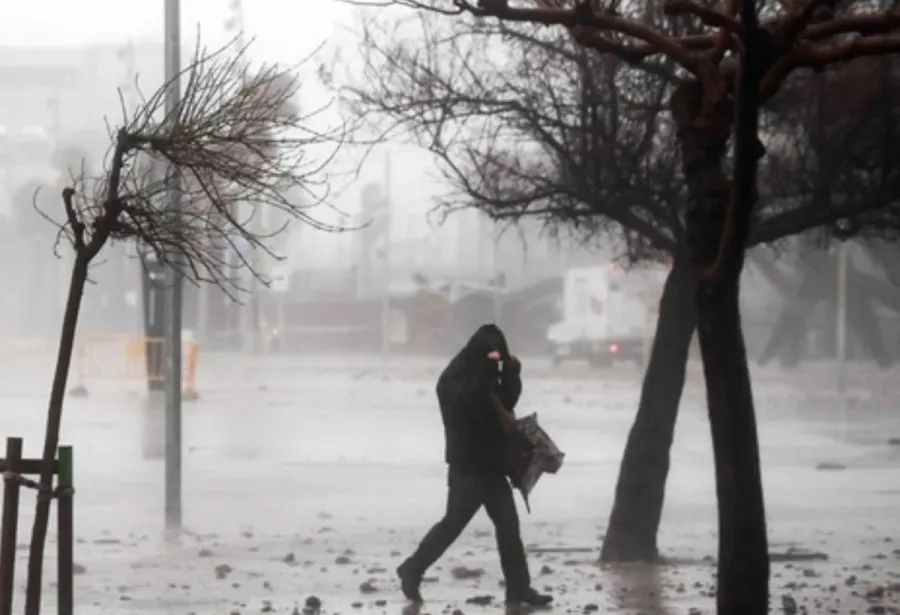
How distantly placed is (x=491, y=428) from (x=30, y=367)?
32.7m

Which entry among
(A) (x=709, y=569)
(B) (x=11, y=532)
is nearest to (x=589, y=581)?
(A) (x=709, y=569)

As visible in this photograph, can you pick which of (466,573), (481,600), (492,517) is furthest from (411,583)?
(466,573)

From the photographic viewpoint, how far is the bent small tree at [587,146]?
1281 centimetres

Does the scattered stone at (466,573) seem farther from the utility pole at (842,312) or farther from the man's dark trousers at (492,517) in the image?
the utility pole at (842,312)

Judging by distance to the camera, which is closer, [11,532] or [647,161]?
[11,532]

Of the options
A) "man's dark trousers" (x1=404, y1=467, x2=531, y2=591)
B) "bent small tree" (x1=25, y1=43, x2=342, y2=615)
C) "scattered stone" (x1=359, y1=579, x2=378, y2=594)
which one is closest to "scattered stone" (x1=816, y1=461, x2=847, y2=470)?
"scattered stone" (x1=359, y1=579, x2=378, y2=594)

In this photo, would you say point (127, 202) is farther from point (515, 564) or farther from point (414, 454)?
point (414, 454)

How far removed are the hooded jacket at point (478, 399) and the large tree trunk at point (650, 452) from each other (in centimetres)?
249

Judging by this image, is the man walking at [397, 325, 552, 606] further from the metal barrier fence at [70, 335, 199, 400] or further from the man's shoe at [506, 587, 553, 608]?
the metal barrier fence at [70, 335, 199, 400]

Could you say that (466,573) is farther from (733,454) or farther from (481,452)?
(733,454)

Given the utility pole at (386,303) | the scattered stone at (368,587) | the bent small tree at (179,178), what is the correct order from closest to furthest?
the bent small tree at (179,178), the scattered stone at (368,587), the utility pole at (386,303)

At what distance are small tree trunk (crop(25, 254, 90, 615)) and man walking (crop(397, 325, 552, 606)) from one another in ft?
11.1

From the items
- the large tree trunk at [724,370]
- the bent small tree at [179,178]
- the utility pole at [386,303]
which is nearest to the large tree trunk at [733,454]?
the large tree trunk at [724,370]

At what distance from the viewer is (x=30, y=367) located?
4294 centimetres
